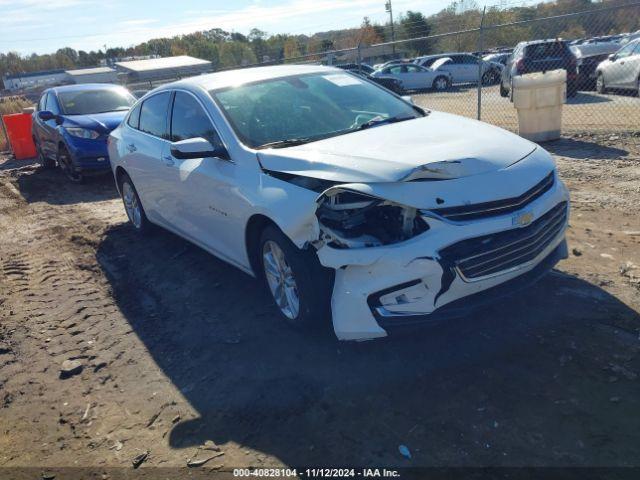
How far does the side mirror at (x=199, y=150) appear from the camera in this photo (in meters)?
4.36

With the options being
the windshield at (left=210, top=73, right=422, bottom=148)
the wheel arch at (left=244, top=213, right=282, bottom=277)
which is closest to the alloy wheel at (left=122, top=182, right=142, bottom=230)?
the windshield at (left=210, top=73, right=422, bottom=148)

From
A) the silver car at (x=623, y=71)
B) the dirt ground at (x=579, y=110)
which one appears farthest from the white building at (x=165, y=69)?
the silver car at (x=623, y=71)

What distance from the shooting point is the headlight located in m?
10.2

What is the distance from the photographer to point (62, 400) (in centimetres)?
374

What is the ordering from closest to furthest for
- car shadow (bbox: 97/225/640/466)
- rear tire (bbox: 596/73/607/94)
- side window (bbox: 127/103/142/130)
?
car shadow (bbox: 97/225/640/466) < side window (bbox: 127/103/142/130) < rear tire (bbox: 596/73/607/94)

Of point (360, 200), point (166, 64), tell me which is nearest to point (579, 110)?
point (360, 200)

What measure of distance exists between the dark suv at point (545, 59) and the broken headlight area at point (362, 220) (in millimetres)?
15061

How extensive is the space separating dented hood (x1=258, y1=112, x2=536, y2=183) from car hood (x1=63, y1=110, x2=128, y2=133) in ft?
23.4

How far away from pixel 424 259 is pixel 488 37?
29.7 m

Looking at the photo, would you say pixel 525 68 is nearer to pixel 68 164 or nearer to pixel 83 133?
pixel 83 133

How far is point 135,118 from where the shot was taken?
256 inches

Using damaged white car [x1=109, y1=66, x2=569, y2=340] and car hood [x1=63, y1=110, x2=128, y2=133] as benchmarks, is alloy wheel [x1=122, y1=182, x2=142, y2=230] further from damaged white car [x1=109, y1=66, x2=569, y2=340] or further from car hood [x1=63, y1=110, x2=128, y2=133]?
car hood [x1=63, y1=110, x2=128, y2=133]

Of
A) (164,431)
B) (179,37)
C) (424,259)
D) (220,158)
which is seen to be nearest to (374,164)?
(424,259)

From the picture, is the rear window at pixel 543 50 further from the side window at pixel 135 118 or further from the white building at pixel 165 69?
the side window at pixel 135 118
